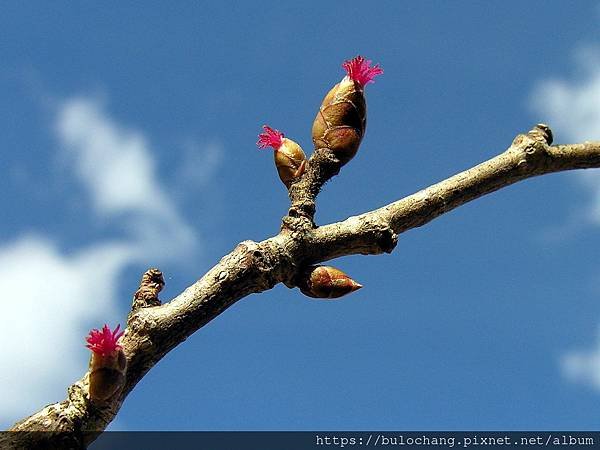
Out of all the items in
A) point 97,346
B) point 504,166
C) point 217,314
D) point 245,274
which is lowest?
point 97,346

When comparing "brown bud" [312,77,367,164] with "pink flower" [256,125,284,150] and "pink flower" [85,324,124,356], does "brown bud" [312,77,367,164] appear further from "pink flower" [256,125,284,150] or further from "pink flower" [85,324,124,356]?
"pink flower" [85,324,124,356]

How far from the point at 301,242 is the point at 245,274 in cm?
25

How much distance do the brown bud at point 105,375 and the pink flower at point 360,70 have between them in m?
1.36

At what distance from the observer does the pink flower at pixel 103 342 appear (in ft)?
5.96

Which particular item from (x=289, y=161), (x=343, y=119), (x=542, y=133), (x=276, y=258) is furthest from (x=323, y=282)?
(x=542, y=133)

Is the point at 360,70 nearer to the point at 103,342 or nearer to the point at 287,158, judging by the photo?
the point at 287,158

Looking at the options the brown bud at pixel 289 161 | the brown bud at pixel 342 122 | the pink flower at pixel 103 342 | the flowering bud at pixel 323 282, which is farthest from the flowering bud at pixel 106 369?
the brown bud at pixel 342 122

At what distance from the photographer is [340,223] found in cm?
228

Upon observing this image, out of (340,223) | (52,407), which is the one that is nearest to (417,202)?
(340,223)

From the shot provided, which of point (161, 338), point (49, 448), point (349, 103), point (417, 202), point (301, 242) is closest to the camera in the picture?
point (49, 448)

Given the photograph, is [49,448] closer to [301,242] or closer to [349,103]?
[301,242]

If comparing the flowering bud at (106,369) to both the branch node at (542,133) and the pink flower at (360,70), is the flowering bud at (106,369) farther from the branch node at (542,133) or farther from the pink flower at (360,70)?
the branch node at (542,133)

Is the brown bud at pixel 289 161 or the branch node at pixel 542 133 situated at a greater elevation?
the branch node at pixel 542 133

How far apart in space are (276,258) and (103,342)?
563mm
